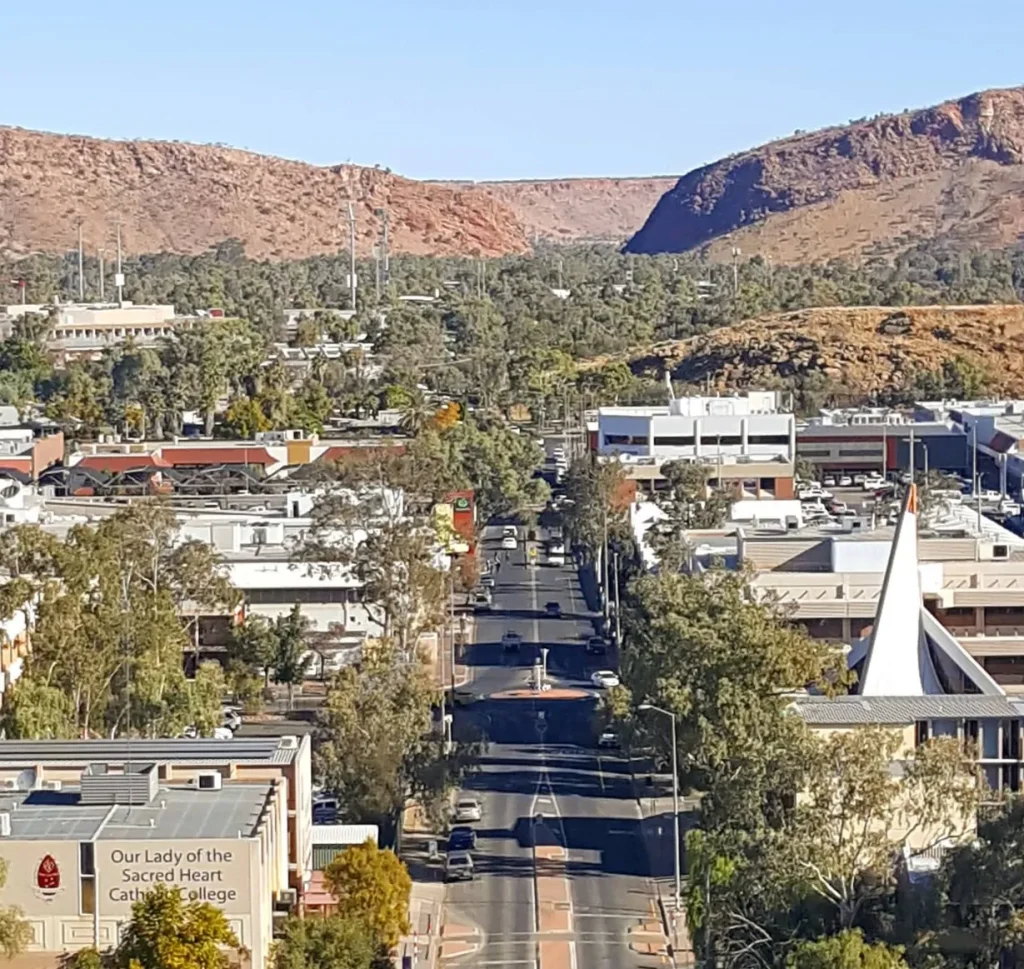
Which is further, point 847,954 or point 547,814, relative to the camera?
point 547,814

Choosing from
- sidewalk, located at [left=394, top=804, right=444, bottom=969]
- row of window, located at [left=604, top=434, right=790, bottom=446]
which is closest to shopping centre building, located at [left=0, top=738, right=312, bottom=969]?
sidewalk, located at [left=394, top=804, right=444, bottom=969]

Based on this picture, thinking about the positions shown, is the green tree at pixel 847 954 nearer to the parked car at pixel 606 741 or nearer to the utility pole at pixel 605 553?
the parked car at pixel 606 741

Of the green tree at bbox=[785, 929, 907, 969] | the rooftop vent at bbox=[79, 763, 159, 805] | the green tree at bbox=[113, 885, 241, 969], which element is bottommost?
the green tree at bbox=[785, 929, 907, 969]

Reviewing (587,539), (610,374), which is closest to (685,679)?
(587,539)

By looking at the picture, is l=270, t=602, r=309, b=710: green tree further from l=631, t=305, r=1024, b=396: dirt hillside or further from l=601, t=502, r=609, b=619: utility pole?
l=631, t=305, r=1024, b=396: dirt hillside

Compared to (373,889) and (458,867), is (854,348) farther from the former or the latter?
(373,889)

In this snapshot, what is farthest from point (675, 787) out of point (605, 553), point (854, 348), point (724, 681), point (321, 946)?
point (854, 348)
